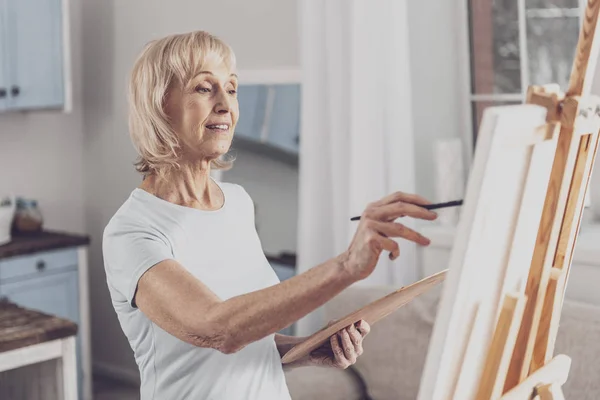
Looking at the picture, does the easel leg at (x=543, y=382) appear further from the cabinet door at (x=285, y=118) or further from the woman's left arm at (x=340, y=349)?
the cabinet door at (x=285, y=118)

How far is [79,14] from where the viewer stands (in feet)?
15.0

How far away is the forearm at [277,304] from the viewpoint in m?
1.15

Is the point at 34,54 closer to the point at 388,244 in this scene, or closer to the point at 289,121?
the point at 289,121

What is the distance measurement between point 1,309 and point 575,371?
61.8 inches

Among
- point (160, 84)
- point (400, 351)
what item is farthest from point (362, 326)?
point (400, 351)

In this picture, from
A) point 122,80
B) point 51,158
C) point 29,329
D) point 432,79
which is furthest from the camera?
point 51,158

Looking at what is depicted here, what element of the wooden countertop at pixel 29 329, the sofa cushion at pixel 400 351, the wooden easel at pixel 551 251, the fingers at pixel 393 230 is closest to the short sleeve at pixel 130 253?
Answer: the fingers at pixel 393 230

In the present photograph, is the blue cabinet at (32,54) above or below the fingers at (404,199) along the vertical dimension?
above

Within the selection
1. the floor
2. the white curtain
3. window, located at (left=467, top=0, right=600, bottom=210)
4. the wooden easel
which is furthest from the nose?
the floor

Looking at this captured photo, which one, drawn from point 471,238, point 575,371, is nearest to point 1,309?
point 575,371

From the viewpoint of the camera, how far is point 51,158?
14.7 ft

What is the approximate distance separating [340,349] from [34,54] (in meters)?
2.99

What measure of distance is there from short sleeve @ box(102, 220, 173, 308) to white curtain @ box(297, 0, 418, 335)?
5.85 feet

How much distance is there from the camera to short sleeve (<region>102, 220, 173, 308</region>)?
1.26 m
